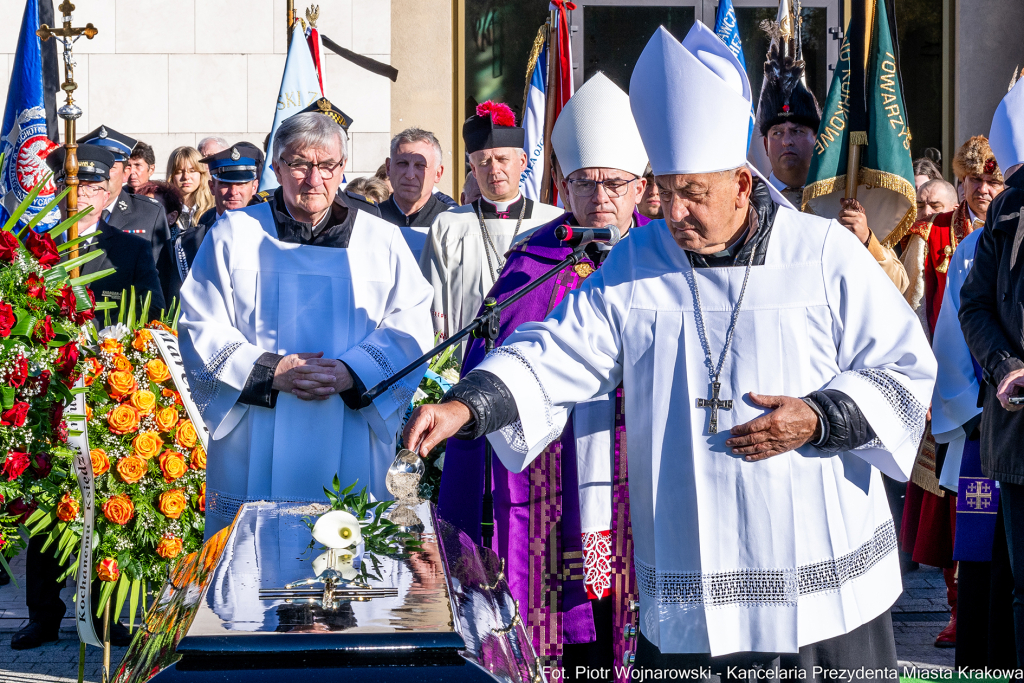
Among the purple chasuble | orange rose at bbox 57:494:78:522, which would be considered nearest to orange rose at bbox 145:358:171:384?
orange rose at bbox 57:494:78:522

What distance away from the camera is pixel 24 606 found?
6.01 m

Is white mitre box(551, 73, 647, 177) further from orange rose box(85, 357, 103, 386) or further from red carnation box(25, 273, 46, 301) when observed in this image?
orange rose box(85, 357, 103, 386)

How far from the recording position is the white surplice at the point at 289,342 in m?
4.33

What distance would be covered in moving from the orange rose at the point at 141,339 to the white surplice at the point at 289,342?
417 mm

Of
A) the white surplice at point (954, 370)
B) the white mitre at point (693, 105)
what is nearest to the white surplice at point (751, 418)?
the white mitre at point (693, 105)

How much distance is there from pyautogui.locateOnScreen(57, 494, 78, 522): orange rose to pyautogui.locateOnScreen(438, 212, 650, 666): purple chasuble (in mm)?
1557

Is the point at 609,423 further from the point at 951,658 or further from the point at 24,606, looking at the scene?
the point at 24,606

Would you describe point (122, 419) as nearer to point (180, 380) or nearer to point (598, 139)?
point (180, 380)

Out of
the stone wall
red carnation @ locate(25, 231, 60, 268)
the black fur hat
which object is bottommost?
red carnation @ locate(25, 231, 60, 268)

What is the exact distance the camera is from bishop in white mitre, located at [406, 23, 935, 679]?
283 cm

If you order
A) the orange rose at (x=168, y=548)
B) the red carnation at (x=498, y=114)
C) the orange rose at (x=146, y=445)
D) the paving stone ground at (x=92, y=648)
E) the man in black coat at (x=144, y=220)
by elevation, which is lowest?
the paving stone ground at (x=92, y=648)


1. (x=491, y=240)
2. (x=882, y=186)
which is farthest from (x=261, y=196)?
(x=882, y=186)

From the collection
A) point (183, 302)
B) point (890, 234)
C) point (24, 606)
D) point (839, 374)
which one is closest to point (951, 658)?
point (890, 234)

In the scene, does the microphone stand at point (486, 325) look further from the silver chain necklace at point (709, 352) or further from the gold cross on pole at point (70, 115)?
the gold cross on pole at point (70, 115)
